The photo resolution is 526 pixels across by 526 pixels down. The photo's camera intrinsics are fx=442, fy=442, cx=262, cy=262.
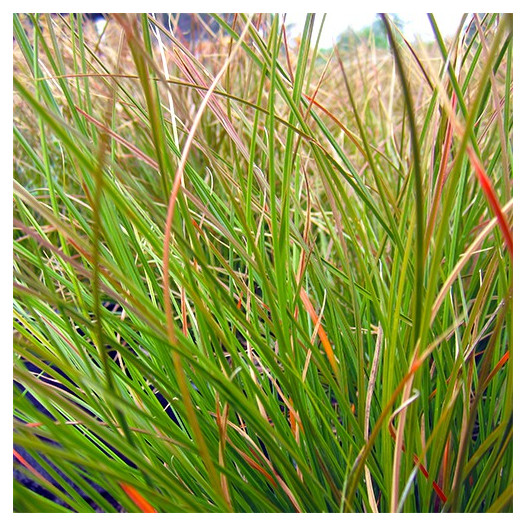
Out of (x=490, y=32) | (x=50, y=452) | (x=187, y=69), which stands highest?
(x=490, y=32)

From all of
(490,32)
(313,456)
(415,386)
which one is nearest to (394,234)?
(415,386)

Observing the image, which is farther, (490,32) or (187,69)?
(490,32)

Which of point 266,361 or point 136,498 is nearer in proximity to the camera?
point 136,498

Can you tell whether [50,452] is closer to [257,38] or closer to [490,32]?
[257,38]
